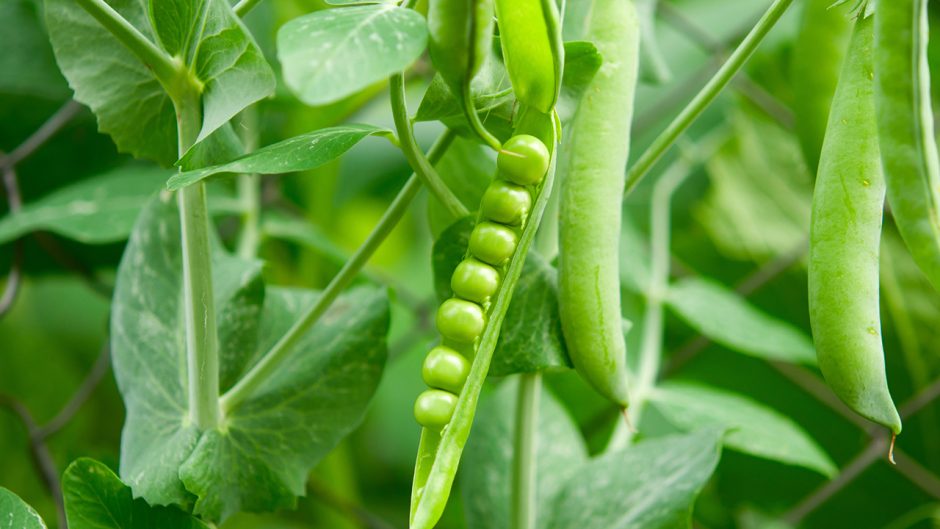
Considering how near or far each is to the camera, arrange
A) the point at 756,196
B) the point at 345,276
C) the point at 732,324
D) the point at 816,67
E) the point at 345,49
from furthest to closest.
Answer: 1. the point at 756,196
2. the point at 732,324
3. the point at 816,67
4. the point at 345,276
5. the point at 345,49

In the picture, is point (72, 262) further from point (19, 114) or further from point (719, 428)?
point (719, 428)

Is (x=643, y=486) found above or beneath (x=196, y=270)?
beneath

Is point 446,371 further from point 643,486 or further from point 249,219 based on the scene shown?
point 249,219

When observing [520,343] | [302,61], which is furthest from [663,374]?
[302,61]

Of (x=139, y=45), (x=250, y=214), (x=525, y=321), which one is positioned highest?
(x=139, y=45)

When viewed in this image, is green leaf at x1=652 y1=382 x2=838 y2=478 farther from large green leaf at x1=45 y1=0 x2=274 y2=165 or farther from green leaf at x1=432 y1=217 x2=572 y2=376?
large green leaf at x1=45 y1=0 x2=274 y2=165

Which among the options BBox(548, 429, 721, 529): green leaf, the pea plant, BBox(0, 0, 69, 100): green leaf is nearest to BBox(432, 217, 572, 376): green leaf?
the pea plant

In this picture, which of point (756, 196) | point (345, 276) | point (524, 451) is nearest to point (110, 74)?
point (345, 276)

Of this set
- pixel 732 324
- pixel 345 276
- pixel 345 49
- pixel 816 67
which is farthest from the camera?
pixel 732 324
